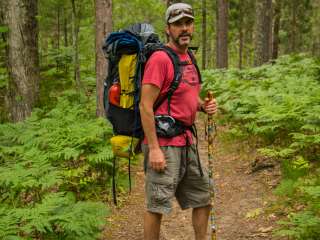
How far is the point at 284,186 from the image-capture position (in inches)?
229

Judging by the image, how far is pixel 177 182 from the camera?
399 centimetres

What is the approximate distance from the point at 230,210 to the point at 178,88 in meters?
2.99

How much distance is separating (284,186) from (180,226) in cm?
155

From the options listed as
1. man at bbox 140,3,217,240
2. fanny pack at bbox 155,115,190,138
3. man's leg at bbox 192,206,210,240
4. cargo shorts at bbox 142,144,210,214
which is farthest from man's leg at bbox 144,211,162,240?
fanny pack at bbox 155,115,190,138

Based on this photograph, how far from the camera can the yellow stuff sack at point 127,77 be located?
12.6 feet

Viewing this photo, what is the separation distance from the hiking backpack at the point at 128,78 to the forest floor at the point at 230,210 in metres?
2.09

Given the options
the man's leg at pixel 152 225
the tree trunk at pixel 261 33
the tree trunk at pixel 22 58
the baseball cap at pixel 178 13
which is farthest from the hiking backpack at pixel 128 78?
the tree trunk at pixel 261 33

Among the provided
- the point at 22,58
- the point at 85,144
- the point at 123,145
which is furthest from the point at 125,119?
the point at 22,58

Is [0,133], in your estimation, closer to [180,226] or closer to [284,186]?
[180,226]

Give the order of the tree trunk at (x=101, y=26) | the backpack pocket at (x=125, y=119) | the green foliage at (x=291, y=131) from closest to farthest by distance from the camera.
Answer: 1. the backpack pocket at (x=125, y=119)
2. the green foliage at (x=291, y=131)
3. the tree trunk at (x=101, y=26)

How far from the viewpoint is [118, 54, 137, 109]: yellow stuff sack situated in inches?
151

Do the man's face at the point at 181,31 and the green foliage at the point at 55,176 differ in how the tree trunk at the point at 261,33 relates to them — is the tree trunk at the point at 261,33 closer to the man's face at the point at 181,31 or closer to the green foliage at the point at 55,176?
the green foliage at the point at 55,176

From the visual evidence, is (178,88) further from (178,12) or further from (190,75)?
(178,12)

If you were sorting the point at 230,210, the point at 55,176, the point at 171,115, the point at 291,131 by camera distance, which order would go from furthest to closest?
the point at 291,131
the point at 230,210
the point at 55,176
the point at 171,115
